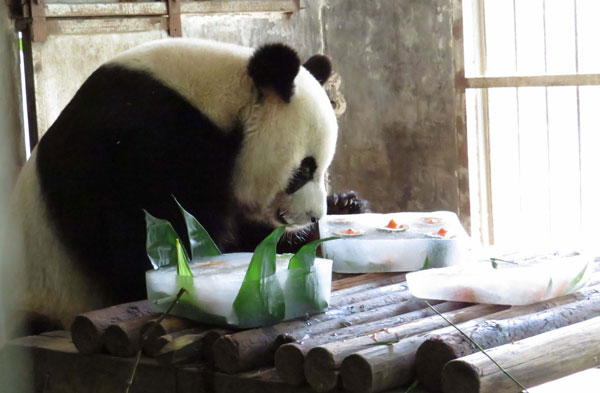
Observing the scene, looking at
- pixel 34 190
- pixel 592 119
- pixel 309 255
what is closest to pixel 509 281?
pixel 309 255

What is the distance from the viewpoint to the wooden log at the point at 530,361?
2.30 metres

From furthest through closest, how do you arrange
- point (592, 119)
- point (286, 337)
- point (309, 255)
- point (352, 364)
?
point (592, 119) → point (309, 255) → point (286, 337) → point (352, 364)

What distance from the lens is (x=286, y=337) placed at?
271 cm

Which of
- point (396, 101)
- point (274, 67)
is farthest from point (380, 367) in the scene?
point (396, 101)

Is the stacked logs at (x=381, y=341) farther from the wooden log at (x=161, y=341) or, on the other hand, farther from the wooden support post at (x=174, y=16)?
the wooden support post at (x=174, y=16)

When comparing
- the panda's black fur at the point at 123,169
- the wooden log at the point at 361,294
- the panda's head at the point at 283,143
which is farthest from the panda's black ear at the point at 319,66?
the wooden log at the point at 361,294

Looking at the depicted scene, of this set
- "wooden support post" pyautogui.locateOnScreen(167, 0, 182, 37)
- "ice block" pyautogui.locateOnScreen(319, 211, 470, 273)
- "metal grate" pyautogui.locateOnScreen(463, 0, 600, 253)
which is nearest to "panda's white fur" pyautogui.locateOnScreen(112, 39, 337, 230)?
"ice block" pyautogui.locateOnScreen(319, 211, 470, 273)

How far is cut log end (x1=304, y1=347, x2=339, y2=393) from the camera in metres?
2.45

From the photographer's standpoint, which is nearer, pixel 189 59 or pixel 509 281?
pixel 509 281

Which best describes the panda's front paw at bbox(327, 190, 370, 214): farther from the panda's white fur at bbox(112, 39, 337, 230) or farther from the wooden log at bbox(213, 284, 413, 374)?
the wooden log at bbox(213, 284, 413, 374)

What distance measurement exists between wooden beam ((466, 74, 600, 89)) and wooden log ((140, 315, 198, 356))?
3.72 m

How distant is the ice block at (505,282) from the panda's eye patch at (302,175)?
0.72m

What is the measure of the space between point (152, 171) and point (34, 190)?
1.66 ft

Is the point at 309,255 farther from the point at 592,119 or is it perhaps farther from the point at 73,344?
the point at 592,119
